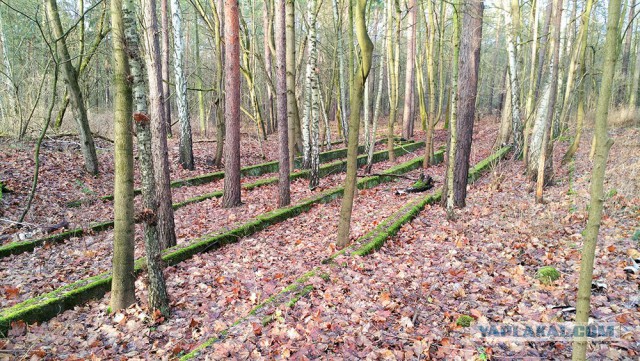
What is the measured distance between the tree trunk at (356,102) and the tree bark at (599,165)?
11.2ft

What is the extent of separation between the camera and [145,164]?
4496 millimetres

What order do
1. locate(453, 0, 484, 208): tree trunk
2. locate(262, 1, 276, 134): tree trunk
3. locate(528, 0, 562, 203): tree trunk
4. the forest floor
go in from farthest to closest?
locate(262, 1, 276, 134): tree trunk
locate(453, 0, 484, 208): tree trunk
locate(528, 0, 562, 203): tree trunk
the forest floor

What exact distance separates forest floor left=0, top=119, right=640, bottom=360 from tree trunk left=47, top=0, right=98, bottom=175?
1964 millimetres

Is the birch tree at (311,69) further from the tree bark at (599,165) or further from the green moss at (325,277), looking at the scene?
the tree bark at (599,165)

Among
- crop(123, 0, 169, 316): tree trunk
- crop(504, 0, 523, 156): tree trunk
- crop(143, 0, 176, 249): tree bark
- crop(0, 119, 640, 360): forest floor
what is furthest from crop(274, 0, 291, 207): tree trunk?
crop(504, 0, 523, 156): tree trunk

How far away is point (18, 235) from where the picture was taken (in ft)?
23.2

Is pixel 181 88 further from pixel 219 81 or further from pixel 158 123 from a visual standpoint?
pixel 158 123

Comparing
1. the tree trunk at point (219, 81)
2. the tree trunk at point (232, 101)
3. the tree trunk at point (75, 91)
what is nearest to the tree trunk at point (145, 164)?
the tree trunk at point (232, 101)

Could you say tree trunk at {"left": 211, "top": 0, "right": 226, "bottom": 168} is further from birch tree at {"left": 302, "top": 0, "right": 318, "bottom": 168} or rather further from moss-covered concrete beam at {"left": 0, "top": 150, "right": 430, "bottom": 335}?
moss-covered concrete beam at {"left": 0, "top": 150, "right": 430, "bottom": 335}

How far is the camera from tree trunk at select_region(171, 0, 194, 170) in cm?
1196

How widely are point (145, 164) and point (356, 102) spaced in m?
3.19

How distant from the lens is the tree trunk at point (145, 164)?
14.1 ft

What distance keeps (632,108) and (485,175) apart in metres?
10.7

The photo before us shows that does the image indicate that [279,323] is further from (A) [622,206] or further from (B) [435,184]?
(B) [435,184]
